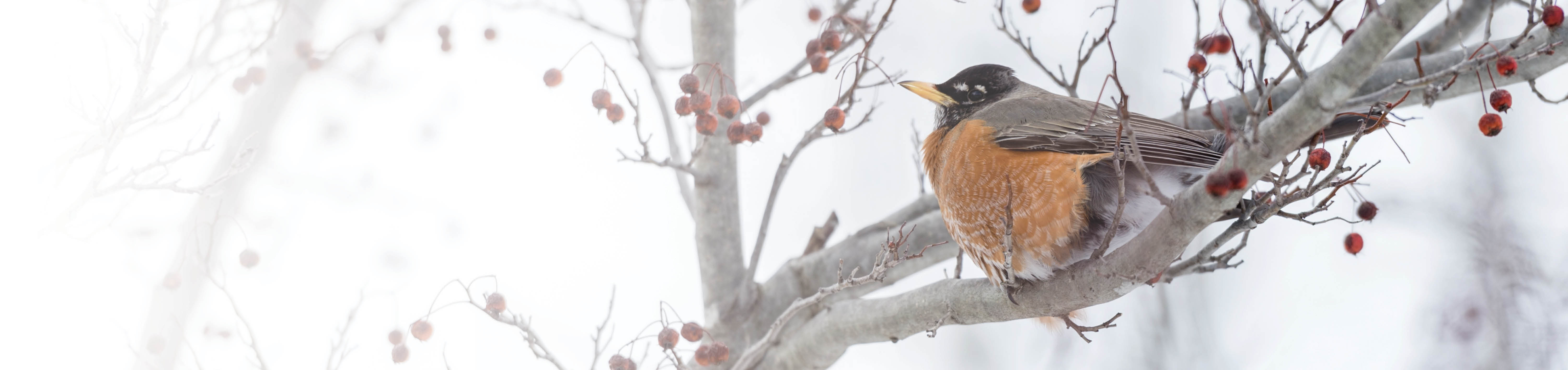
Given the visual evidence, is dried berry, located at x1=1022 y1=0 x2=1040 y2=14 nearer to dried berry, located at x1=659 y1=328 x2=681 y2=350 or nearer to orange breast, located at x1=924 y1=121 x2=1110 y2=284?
orange breast, located at x1=924 y1=121 x2=1110 y2=284

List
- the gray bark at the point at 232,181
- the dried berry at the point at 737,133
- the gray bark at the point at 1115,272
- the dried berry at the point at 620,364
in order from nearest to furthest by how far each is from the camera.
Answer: the gray bark at the point at 1115,272, the dried berry at the point at 620,364, the dried berry at the point at 737,133, the gray bark at the point at 232,181

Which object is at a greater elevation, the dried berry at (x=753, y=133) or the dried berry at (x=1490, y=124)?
the dried berry at (x=753, y=133)

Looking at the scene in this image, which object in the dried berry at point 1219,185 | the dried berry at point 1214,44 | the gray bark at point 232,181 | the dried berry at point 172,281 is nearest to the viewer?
the dried berry at point 1219,185

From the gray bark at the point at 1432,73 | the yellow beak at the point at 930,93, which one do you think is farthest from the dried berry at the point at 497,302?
the gray bark at the point at 1432,73

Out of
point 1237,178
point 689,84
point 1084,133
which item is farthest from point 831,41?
point 1237,178

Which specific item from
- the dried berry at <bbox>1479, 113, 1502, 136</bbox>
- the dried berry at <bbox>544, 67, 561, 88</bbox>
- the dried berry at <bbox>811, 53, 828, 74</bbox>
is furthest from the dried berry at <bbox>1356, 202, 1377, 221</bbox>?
the dried berry at <bbox>544, 67, 561, 88</bbox>

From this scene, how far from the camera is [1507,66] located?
5.59 ft

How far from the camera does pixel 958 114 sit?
2.93 m

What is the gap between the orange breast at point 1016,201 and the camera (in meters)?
2.09

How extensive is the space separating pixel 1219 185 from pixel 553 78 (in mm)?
2297

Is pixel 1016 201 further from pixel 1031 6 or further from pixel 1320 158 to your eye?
pixel 1031 6

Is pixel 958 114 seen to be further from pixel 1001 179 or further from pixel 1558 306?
pixel 1558 306

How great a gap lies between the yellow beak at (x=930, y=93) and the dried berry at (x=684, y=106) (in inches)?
28.6

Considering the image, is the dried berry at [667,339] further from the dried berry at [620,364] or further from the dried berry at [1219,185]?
the dried berry at [1219,185]
